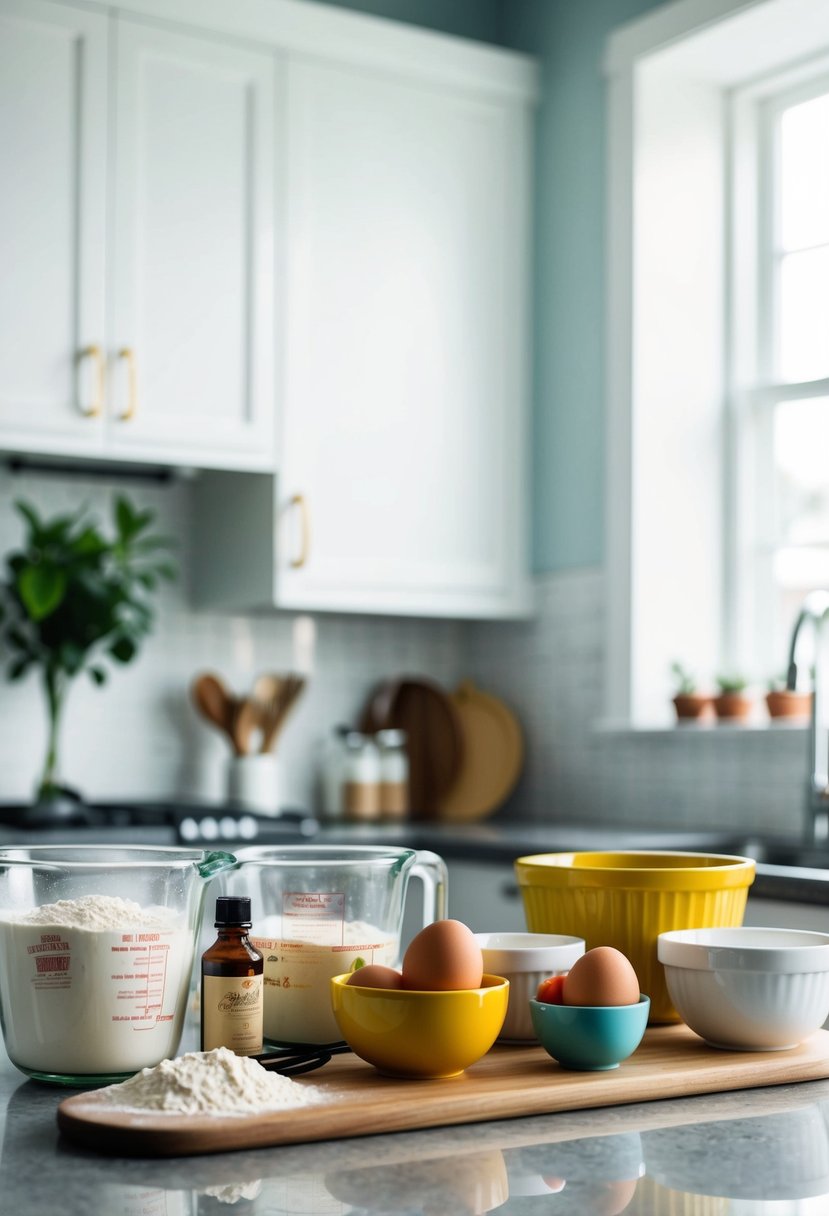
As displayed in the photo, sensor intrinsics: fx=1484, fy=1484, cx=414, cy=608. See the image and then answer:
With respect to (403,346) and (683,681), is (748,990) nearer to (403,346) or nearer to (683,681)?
(683,681)

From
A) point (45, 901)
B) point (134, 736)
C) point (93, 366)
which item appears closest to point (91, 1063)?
point (45, 901)

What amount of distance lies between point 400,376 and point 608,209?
631 mm

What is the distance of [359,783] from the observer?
352 cm

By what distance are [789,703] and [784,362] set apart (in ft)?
2.79

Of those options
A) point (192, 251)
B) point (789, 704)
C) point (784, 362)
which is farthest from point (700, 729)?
point (192, 251)

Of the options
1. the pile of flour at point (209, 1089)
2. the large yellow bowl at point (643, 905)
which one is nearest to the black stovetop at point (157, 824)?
the large yellow bowl at point (643, 905)

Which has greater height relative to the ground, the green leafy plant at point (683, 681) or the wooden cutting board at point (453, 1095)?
the green leafy plant at point (683, 681)

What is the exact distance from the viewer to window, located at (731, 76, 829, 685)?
333 cm

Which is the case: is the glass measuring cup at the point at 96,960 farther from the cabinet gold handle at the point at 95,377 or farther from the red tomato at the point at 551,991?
the cabinet gold handle at the point at 95,377

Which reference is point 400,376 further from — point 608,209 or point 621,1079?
point 621,1079

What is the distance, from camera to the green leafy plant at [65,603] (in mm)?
3096

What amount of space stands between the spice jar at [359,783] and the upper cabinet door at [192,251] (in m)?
0.73

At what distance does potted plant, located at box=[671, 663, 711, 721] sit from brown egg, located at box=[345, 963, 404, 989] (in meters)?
2.23

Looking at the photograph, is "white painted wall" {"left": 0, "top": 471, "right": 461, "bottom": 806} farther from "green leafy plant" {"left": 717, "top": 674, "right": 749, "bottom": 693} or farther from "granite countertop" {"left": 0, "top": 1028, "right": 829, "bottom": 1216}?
"granite countertop" {"left": 0, "top": 1028, "right": 829, "bottom": 1216}
